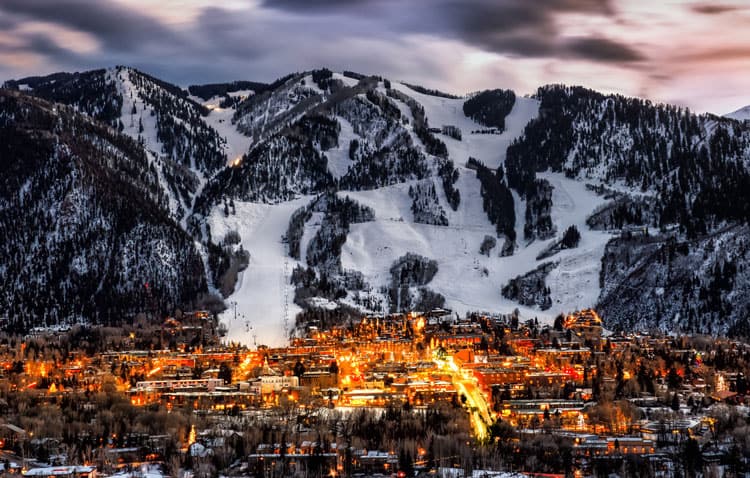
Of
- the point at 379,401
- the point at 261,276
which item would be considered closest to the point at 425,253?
the point at 261,276

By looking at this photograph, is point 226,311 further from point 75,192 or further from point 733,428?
point 733,428

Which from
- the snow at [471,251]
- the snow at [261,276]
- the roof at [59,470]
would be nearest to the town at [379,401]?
the roof at [59,470]

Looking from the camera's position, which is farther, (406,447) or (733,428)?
(733,428)

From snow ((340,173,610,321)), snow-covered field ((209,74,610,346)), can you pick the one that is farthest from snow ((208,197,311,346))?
snow ((340,173,610,321))

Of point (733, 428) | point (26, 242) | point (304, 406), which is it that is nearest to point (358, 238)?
point (26, 242)

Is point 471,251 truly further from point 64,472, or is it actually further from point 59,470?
point 64,472

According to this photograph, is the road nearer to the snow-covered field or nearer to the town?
the town
